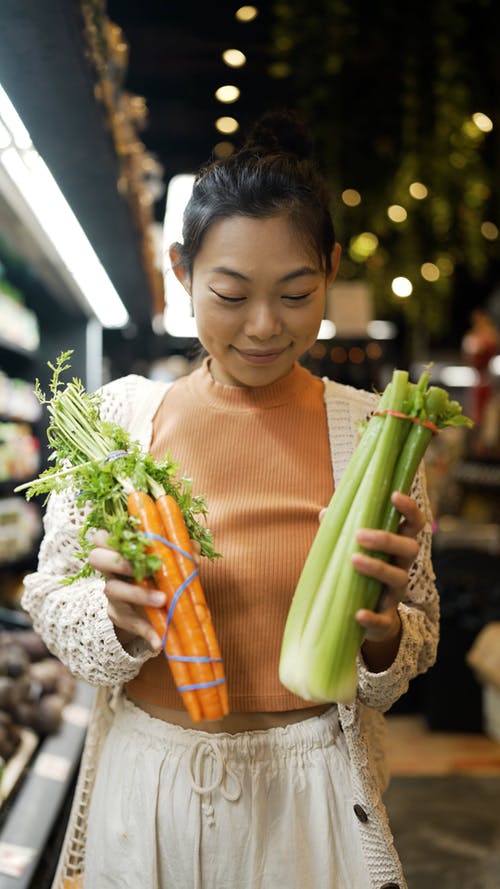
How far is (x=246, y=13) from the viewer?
368 centimetres

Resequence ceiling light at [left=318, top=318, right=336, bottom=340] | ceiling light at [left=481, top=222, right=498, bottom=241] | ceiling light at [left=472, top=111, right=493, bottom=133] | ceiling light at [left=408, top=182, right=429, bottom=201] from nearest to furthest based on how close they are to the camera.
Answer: ceiling light at [left=472, top=111, right=493, bottom=133] → ceiling light at [left=408, top=182, right=429, bottom=201] → ceiling light at [left=318, top=318, right=336, bottom=340] → ceiling light at [left=481, top=222, right=498, bottom=241]

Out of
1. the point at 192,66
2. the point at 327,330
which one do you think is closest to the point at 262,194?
the point at 192,66

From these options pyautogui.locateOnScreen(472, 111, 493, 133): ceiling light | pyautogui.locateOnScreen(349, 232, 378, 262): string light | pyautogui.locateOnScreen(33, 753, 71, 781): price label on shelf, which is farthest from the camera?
pyautogui.locateOnScreen(349, 232, 378, 262): string light

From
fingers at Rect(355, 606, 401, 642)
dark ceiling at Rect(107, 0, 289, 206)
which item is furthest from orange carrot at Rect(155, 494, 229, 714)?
dark ceiling at Rect(107, 0, 289, 206)

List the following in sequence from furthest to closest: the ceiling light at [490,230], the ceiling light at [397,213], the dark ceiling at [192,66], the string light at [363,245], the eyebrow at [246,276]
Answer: the ceiling light at [490,230] < the string light at [363,245] < the ceiling light at [397,213] < the dark ceiling at [192,66] < the eyebrow at [246,276]

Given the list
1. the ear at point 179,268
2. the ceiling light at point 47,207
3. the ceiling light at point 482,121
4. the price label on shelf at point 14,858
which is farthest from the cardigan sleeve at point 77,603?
the ceiling light at point 482,121

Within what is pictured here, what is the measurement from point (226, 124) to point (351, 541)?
237 cm

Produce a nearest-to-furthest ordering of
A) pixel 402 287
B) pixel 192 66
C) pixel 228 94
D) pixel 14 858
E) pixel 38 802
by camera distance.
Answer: pixel 14 858 → pixel 38 802 → pixel 228 94 → pixel 192 66 → pixel 402 287

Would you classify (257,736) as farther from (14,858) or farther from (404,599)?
(14,858)

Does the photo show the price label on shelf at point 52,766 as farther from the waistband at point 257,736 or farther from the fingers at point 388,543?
the fingers at point 388,543

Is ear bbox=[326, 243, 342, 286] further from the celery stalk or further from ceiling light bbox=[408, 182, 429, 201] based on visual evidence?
ceiling light bbox=[408, 182, 429, 201]

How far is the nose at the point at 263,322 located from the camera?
1.27 m

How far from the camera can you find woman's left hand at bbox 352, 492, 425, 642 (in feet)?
3.52

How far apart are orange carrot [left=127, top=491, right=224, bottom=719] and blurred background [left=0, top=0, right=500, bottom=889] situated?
0.70 m
